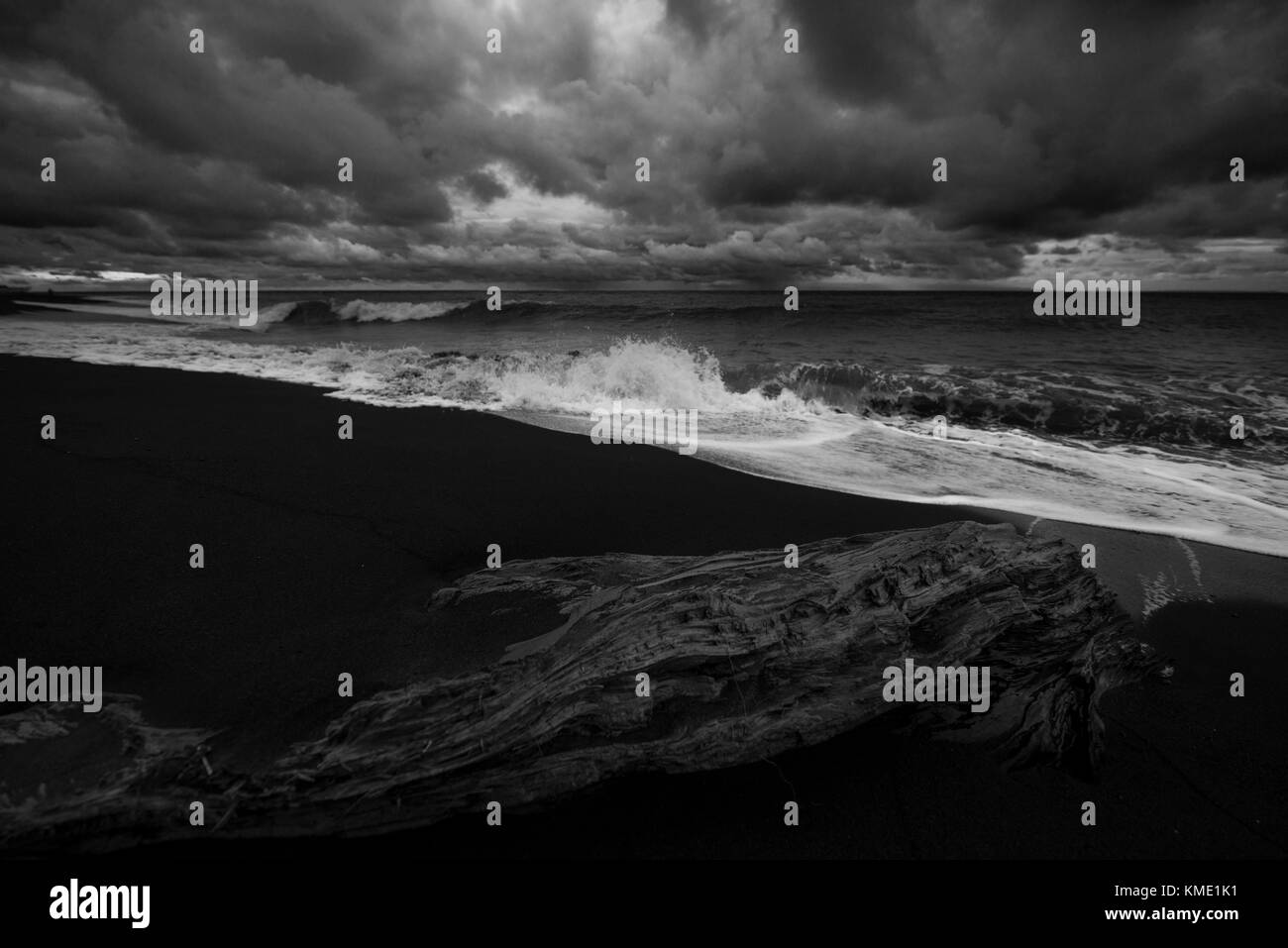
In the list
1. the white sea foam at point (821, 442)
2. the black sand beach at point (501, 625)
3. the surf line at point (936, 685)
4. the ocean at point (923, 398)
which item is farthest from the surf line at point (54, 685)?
the ocean at point (923, 398)

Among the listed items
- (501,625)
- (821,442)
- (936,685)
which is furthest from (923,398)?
(501,625)

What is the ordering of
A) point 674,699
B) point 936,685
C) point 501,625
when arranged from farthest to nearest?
point 501,625 → point 936,685 → point 674,699

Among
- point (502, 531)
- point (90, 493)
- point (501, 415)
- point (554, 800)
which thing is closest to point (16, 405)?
point (90, 493)

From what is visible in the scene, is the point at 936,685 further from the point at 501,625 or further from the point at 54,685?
the point at 54,685

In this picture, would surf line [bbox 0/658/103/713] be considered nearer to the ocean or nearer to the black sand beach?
the black sand beach

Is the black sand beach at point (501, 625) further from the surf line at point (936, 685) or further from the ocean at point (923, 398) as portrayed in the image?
the ocean at point (923, 398)
